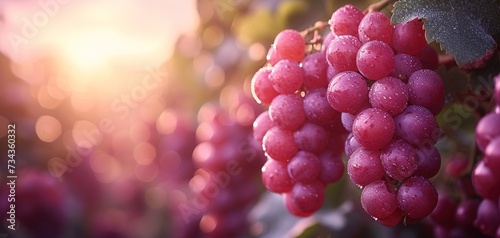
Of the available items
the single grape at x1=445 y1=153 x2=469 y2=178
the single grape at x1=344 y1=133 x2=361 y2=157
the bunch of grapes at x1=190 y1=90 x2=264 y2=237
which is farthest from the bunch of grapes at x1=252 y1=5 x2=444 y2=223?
the bunch of grapes at x1=190 y1=90 x2=264 y2=237

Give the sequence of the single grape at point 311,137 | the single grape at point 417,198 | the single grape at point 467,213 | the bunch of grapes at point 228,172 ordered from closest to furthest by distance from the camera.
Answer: the single grape at point 417,198, the single grape at point 311,137, the single grape at point 467,213, the bunch of grapes at point 228,172

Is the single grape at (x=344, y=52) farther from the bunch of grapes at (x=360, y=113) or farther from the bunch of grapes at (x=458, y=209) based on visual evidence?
the bunch of grapes at (x=458, y=209)

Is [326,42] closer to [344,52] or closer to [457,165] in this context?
[344,52]

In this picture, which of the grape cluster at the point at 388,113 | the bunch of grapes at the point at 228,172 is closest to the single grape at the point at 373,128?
the grape cluster at the point at 388,113

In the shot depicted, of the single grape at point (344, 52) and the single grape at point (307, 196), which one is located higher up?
the single grape at point (344, 52)

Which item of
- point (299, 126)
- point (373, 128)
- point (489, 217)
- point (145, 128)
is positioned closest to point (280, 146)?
point (299, 126)
